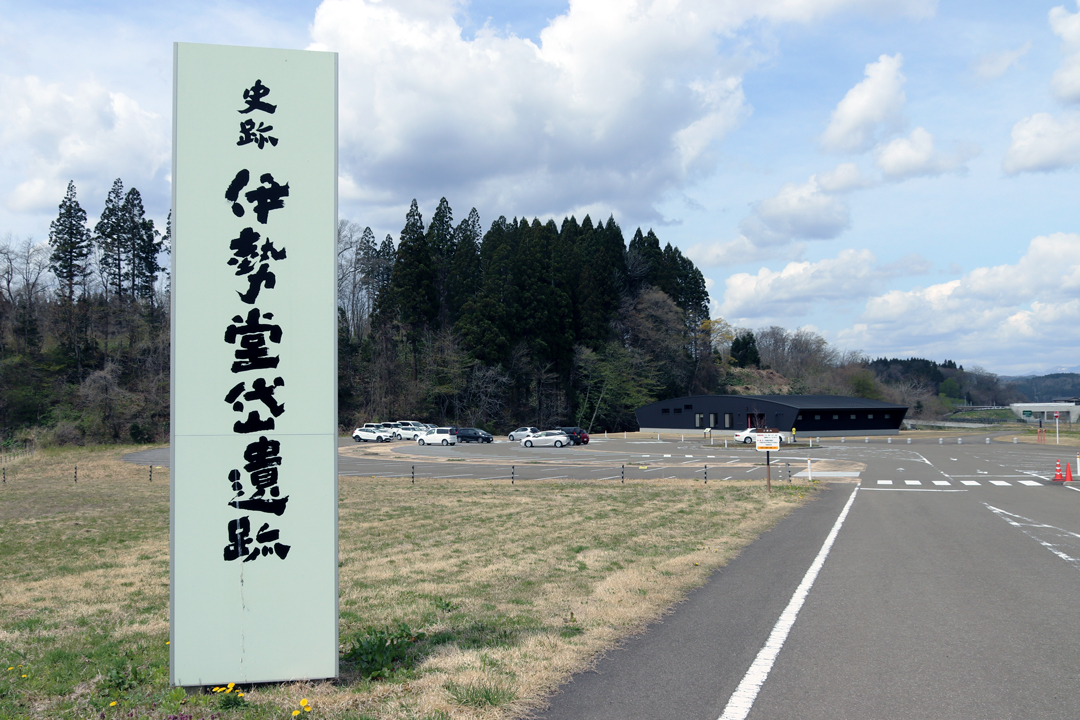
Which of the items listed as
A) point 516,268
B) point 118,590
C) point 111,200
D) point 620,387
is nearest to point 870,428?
point 620,387

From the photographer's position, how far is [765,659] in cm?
597

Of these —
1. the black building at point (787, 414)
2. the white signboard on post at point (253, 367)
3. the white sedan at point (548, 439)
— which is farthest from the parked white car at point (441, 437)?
the white signboard on post at point (253, 367)

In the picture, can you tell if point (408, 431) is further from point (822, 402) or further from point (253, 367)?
point (253, 367)

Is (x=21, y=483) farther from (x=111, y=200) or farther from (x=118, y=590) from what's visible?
(x=111, y=200)

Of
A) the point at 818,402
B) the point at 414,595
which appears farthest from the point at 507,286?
the point at 414,595

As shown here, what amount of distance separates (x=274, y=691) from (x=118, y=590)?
Result: 606cm

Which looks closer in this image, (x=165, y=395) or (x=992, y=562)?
(x=992, y=562)

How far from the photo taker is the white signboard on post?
5297 millimetres

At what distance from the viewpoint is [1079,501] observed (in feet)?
65.8

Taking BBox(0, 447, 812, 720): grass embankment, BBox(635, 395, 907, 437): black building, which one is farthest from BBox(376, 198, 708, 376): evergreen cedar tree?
BBox(0, 447, 812, 720): grass embankment

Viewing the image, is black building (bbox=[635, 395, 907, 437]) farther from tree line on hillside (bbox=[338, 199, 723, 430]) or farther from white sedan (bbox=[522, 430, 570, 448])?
white sedan (bbox=[522, 430, 570, 448])

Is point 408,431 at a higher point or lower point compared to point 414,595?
lower

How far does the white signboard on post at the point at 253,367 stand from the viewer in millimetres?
5297

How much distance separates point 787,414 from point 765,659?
6346 centimetres
